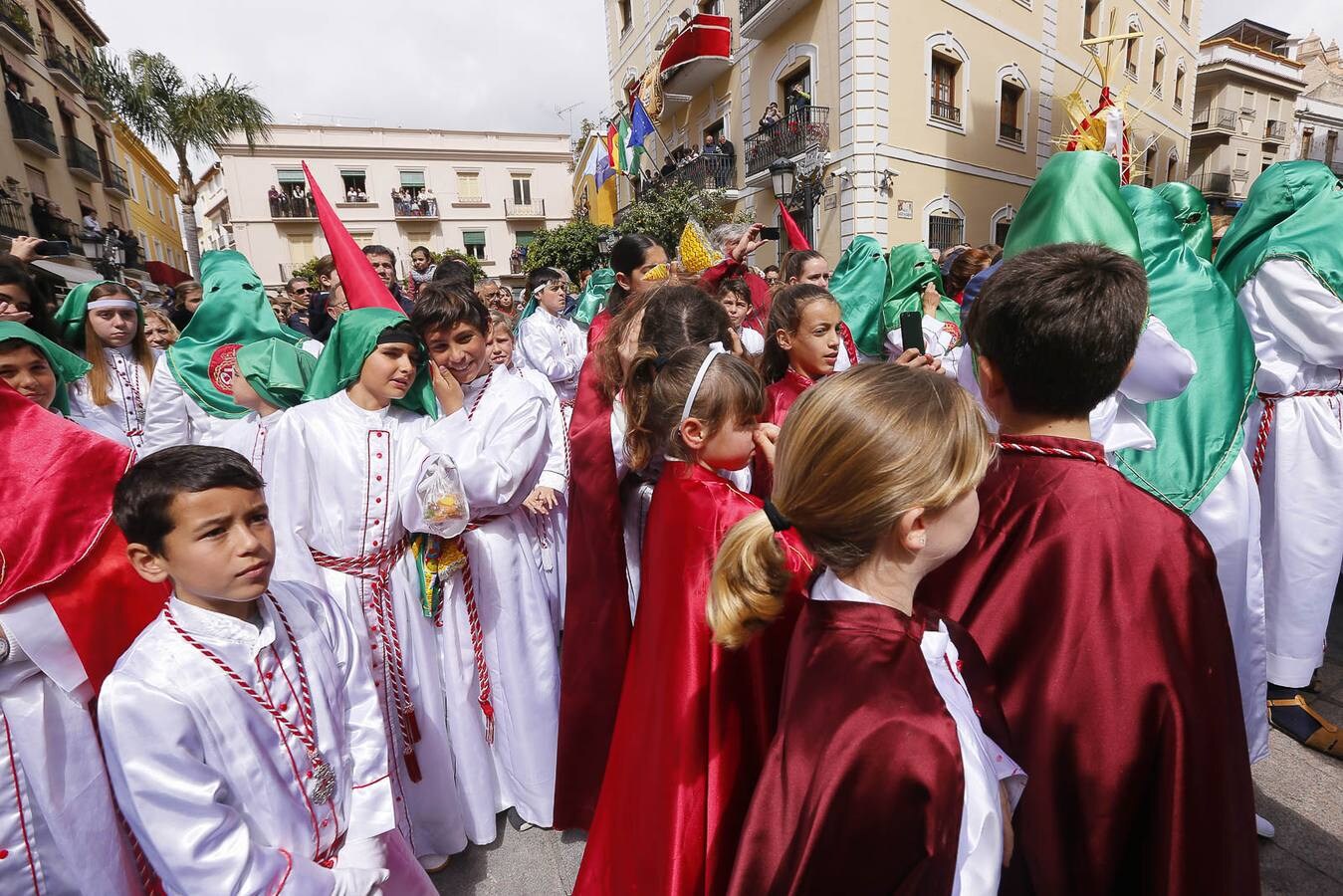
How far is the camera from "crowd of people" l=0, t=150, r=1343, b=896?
1.21m

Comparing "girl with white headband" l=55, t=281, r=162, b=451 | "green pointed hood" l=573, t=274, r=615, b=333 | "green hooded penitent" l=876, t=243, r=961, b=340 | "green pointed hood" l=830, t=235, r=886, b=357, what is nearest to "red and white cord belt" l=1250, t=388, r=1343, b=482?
"green hooded penitent" l=876, t=243, r=961, b=340

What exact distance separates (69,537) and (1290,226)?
4.48m

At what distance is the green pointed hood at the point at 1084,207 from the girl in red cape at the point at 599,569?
1.22m

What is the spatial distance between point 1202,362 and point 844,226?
14.0m

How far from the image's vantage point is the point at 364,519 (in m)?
2.34

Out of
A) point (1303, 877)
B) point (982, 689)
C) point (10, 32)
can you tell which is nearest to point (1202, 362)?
point (1303, 877)

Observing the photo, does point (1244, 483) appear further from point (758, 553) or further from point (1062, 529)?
point (758, 553)

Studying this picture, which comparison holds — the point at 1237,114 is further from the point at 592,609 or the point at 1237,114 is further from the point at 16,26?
the point at 16,26

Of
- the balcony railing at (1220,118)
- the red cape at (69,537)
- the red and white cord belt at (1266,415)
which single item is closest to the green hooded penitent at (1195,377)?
the red and white cord belt at (1266,415)

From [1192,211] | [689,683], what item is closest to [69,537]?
[689,683]

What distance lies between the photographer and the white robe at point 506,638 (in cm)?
261

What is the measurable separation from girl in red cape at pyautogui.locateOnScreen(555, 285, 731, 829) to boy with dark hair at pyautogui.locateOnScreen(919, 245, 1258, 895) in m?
1.23

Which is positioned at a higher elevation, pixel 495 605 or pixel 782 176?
pixel 782 176

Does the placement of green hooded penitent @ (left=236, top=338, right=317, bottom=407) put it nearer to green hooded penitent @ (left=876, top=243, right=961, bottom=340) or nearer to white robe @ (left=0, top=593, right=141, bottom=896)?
white robe @ (left=0, top=593, right=141, bottom=896)
